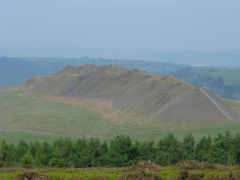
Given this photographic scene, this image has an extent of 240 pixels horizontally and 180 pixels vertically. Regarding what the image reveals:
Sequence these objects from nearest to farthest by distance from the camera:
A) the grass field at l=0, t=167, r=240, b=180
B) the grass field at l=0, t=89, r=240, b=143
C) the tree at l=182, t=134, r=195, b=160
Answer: the grass field at l=0, t=167, r=240, b=180 → the tree at l=182, t=134, r=195, b=160 → the grass field at l=0, t=89, r=240, b=143

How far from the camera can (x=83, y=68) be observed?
150375 mm

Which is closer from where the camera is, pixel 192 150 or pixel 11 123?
→ pixel 192 150

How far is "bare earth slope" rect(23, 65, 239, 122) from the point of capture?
79.9 m

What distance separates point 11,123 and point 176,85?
46.0 metres

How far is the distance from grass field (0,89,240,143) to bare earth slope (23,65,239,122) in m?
4.75

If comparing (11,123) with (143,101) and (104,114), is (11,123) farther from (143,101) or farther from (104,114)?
(143,101)

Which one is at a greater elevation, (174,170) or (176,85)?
(176,85)

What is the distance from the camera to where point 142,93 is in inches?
3846

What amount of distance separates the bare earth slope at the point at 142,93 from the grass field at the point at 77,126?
4.75 meters

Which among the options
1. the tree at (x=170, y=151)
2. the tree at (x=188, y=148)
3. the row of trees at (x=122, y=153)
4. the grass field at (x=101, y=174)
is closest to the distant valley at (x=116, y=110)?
the tree at (x=188, y=148)

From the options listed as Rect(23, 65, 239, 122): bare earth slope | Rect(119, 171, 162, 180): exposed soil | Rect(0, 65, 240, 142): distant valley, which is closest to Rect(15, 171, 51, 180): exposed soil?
Rect(119, 171, 162, 180): exposed soil

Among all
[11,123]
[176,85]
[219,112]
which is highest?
[176,85]

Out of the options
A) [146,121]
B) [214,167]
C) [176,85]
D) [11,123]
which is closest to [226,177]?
[214,167]

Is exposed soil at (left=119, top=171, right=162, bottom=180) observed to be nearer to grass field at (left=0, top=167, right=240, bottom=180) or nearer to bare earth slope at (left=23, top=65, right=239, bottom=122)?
grass field at (left=0, top=167, right=240, bottom=180)
